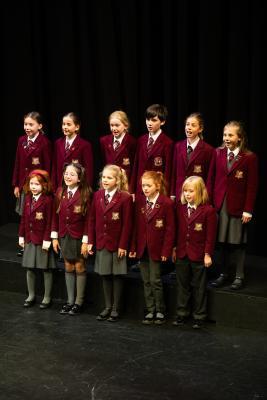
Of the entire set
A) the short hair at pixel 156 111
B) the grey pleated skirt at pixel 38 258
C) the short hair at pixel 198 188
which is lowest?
→ the grey pleated skirt at pixel 38 258

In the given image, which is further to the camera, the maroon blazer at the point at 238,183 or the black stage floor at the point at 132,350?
the maroon blazer at the point at 238,183

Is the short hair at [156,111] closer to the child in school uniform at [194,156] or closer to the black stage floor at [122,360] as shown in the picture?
the child in school uniform at [194,156]

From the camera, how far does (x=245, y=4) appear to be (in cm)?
604

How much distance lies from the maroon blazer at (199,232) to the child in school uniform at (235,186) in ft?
0.66

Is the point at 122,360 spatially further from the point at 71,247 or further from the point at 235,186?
the point at 235,186

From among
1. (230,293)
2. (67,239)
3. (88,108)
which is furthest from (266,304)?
(88,108)

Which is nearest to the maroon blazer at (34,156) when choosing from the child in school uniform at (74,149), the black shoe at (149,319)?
the child in school uniform at (74,149)

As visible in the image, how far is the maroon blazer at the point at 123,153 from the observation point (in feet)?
19.5

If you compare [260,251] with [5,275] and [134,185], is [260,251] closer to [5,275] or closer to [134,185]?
[134,185]

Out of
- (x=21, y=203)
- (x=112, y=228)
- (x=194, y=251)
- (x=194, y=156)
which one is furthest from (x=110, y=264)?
(x=21, y=203)

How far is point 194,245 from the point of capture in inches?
211

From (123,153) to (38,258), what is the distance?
1.02 m

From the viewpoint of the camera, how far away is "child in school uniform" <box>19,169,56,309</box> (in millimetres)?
5703

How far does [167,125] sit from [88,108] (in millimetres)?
809
